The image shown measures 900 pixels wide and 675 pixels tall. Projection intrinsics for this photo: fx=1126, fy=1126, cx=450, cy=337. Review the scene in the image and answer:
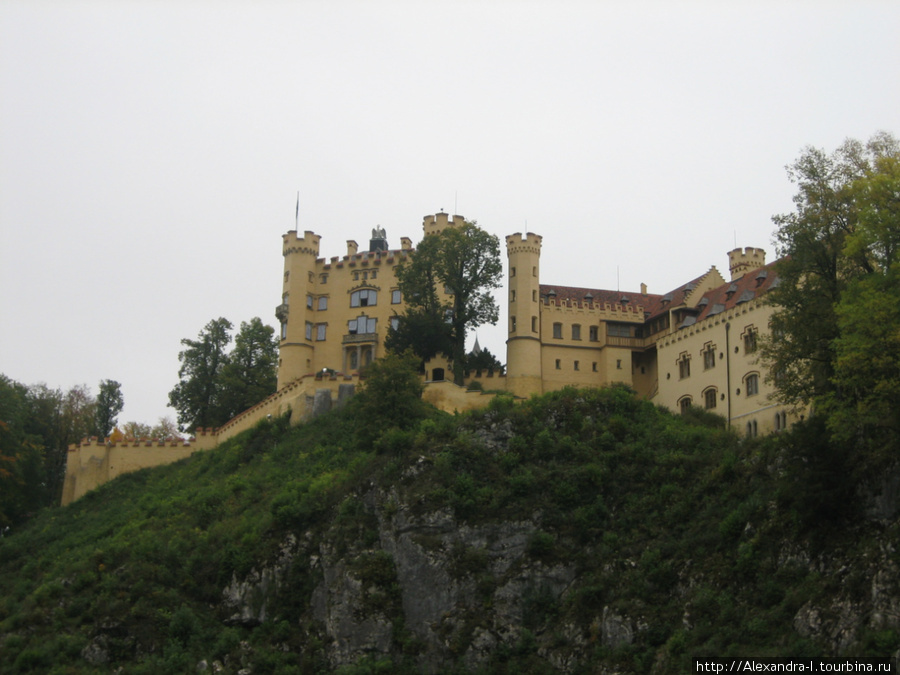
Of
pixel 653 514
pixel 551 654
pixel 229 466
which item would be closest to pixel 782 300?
pixel 653 514

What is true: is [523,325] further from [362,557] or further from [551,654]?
[551,654]

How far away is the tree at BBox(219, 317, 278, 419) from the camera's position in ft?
269

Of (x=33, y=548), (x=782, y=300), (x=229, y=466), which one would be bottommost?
(x=33, y=548)

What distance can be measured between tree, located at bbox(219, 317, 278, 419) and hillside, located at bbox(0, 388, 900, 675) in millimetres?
18982

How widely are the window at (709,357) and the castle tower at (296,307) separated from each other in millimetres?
27859

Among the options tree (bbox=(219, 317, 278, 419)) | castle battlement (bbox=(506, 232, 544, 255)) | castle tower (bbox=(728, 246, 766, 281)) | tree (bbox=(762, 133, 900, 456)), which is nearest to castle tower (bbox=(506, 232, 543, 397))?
castle battlement (bbox=(506, 232, 544, 255))

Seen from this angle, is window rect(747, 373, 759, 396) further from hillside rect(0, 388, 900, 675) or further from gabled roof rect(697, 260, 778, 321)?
gabled roof rect(697, 260, 778, 321)

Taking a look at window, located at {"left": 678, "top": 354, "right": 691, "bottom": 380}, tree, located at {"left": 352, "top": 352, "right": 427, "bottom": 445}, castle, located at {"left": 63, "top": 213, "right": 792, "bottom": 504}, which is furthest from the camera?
window, located at {"left": 678, "top": 354, "right": 691, "bottom": 380}

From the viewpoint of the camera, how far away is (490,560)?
51.2 metres

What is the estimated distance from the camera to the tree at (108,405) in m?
85.8

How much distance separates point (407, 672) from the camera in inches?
1898

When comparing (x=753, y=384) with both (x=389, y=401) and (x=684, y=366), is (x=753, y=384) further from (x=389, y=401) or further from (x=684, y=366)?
(x=389, y=401)

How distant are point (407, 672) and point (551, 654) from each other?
6.48 m

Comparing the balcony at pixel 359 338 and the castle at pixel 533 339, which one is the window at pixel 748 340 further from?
the balcony at pixel 359 338
